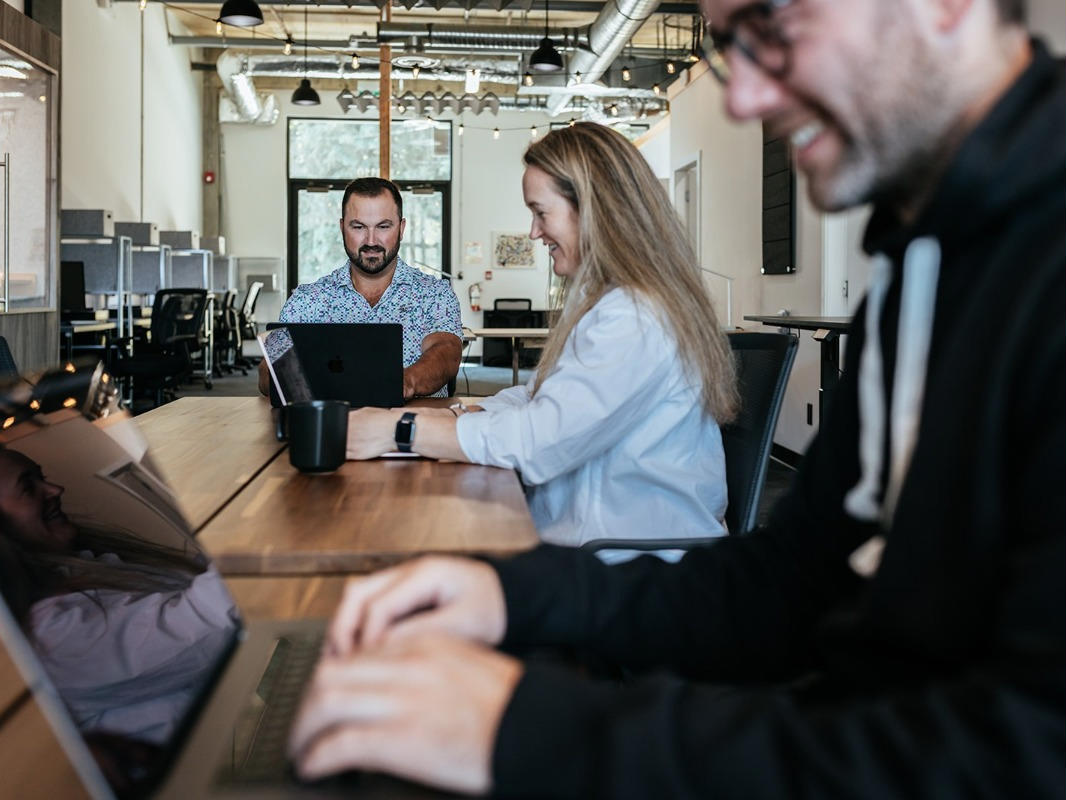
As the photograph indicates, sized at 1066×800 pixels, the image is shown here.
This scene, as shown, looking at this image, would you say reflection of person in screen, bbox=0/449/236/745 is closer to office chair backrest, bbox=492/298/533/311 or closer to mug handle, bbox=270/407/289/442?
mug handle, bbox=270/407/289/442

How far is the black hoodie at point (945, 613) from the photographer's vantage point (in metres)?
0.55

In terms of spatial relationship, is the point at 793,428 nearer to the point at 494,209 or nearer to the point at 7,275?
the point at 7,275

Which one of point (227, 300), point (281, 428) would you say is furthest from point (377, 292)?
point (227, 300)

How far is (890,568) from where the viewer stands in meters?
0.68

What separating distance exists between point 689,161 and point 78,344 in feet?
18.4

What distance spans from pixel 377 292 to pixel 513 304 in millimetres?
11882

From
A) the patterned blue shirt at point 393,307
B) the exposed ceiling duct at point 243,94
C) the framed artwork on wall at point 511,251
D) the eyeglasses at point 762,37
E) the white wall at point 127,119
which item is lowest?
the patterned blue shirt at point 393,307

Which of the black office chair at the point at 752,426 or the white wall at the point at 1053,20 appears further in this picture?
the white wall at the point at 1053,20

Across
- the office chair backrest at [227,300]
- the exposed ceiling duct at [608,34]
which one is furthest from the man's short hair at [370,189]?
the office chair backrest at [227,300]

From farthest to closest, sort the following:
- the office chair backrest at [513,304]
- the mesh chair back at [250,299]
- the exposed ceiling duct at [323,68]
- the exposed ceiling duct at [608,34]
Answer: the office chair backrest at [513,304]
the mesh chair back at [250,299]
the exposed ceiling duct at [323,68]
the exposed ceiling duct at [608,34]

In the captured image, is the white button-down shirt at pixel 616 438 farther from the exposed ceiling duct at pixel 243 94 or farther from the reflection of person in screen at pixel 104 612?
the exposed ceiling duct at pixel 243 94

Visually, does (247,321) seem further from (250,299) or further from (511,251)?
(511,251)

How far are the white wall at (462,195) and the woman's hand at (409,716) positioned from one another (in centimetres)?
1496

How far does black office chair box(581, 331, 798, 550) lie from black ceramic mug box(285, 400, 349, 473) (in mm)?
428
